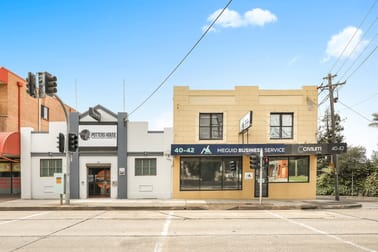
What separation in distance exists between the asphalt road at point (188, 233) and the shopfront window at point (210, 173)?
591 centimetres

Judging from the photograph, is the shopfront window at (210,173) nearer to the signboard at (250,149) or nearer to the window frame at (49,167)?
the signboard at (250,149)

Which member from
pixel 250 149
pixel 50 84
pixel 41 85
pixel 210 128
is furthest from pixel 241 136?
pixel 41 85

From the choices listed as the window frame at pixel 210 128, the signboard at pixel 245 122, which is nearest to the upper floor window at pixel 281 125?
the signboard at pixel 245 122

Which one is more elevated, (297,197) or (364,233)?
(364,233)

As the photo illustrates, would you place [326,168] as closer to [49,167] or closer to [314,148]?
[314,148]

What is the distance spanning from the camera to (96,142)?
18.0 m

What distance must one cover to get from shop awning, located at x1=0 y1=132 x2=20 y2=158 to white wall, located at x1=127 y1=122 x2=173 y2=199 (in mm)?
7207

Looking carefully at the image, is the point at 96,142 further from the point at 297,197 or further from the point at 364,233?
the point at 364,233

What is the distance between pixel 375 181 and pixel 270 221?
1742cm

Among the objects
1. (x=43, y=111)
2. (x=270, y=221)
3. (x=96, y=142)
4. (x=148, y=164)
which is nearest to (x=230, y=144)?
(x=148, y=164)

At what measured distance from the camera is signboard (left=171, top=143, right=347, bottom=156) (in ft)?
56.0

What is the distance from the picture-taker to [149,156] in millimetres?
18031

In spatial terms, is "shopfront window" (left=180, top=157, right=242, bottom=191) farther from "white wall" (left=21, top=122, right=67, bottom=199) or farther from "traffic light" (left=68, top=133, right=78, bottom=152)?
"white wall" (left=21, top=122, right=67, bottom=199)

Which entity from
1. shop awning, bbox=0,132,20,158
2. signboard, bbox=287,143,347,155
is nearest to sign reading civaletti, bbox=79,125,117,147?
shop awning, bbox=0,132,20,158
